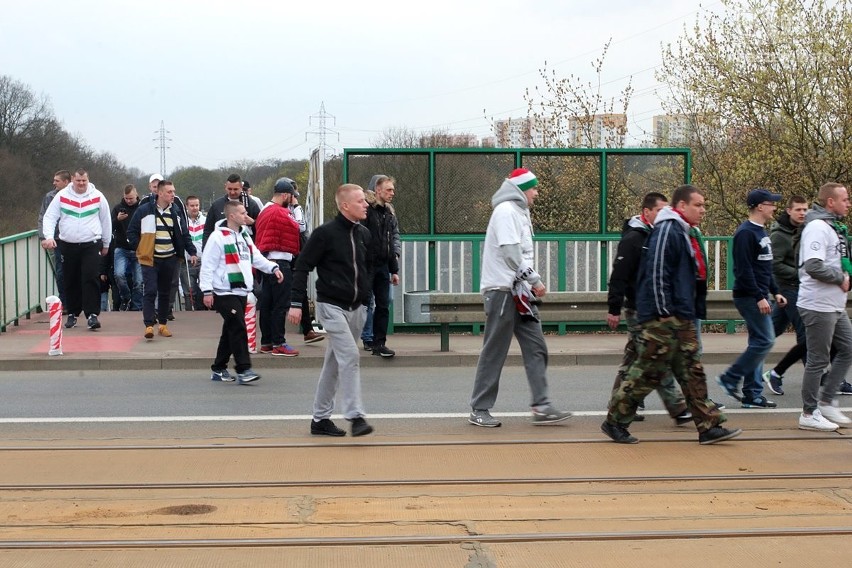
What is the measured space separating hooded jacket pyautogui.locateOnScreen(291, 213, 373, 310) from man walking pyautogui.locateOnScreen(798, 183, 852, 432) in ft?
10.9

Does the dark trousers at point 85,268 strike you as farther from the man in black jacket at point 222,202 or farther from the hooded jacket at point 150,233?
the man in black jacket at point 222,202

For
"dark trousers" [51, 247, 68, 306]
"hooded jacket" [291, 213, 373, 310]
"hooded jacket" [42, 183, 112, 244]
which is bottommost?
"dark trousers" [51, 247, 68, 306]

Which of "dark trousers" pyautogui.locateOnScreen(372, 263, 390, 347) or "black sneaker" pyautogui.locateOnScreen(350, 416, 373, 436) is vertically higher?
"dark trousers" pyautogui.locateOnScreen(372, 263, 390, 347)

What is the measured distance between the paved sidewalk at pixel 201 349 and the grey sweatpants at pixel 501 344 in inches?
154

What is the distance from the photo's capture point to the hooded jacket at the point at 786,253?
32.9 feet

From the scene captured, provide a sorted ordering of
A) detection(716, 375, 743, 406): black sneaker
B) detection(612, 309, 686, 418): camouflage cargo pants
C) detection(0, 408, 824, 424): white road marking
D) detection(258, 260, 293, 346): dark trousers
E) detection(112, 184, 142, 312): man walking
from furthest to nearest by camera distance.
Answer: detection(112, 184, 142, 312): man walking, detection(258, 260, 293, 346): dark trousers, detection(716, 375, 743, 406): black sneaker, detection(0, 408, 824, 424): white road marking, detection(612, 309, 686, 418): camouflage cargo pants

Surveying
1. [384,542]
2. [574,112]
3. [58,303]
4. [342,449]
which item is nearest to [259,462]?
[342,449]

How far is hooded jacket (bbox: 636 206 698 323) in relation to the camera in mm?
7648

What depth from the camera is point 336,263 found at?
8141 millimetres

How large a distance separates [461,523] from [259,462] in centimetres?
194

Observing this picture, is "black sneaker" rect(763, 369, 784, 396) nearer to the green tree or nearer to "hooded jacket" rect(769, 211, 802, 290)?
"hooded jacket" rect(769, 211, 802, 290)

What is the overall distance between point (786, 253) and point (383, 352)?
4443 mm

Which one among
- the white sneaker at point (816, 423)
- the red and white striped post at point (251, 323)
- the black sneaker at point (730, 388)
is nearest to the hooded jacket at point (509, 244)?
the white sneaker at point (816, 423)

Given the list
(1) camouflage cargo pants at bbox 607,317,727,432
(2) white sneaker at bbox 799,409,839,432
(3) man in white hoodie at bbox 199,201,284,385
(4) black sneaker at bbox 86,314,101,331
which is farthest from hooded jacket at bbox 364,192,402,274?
(2) white sneaker at bbox 799,409,839,432
